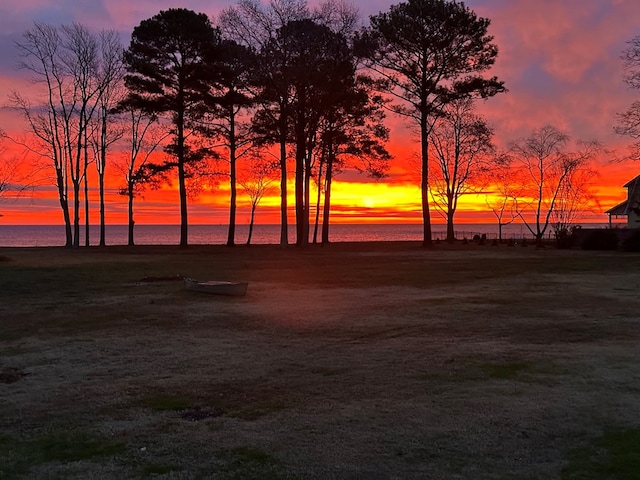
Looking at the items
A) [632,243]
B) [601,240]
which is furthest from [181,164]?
[632,243]

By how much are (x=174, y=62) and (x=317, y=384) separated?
3580cm

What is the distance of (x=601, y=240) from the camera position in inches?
1649

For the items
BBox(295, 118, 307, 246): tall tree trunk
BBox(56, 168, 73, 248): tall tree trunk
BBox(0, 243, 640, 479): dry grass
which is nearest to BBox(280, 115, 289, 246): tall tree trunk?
BBox(295, 118, 307, 246): tall tree trunk

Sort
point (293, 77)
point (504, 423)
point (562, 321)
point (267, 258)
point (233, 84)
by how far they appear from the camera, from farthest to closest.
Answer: point (233, 84), point (293, 77), point (267, 258), point (562, 321), point (504, 423)

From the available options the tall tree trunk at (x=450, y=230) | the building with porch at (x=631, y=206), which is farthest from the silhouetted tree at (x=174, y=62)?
the building with porch at (x=631, y=206)

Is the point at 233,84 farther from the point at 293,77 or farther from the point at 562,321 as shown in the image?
the point at 562,321

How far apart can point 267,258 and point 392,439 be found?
27.3m

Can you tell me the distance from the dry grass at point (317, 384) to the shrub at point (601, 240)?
2661 cm

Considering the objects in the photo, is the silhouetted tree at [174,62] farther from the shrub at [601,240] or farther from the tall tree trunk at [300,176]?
the shrub at [601,240]

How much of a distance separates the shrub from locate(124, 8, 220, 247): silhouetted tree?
27500 mm

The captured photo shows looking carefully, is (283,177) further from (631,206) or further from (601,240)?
→ (631,206)

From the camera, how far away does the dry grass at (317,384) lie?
5664mm

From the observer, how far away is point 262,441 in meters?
6.09

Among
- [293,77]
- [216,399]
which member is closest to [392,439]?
[216,399]
